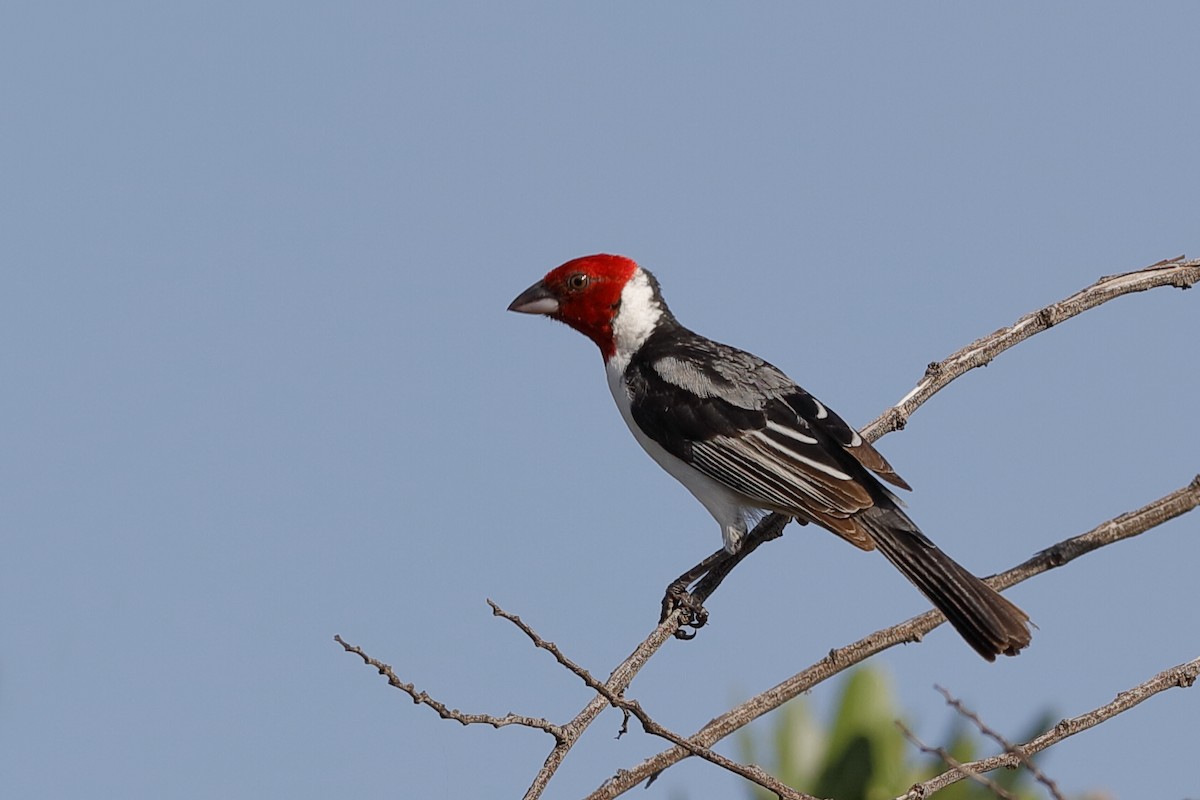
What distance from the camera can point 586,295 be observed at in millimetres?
7754

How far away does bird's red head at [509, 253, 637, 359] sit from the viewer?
25.3ft

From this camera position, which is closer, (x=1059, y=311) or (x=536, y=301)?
(x=1059, y=311)

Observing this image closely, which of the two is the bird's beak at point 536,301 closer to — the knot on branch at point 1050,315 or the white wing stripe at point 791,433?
the white wing stripe at point 791,433

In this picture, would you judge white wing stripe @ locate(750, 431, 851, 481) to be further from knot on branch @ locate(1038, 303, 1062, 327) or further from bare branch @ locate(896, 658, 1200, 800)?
bare branch @ locate(896, 658, 1200, 800)

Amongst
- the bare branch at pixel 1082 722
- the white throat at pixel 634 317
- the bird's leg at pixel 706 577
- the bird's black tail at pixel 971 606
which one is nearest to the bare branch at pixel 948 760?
the bare branch at pixel 1082 722

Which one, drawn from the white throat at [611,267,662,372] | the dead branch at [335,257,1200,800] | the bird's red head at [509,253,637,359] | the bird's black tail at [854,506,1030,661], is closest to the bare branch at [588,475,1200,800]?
the dead branch at [335,257,1200,800]

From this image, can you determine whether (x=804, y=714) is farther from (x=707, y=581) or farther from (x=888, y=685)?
(x=707, y=581)

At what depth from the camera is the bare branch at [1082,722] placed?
14.0ft

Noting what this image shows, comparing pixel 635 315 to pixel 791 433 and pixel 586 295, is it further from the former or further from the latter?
pixel 791 433

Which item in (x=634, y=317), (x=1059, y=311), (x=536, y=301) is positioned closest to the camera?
(x=1059, y=311)

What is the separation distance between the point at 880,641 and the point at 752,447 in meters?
1.85

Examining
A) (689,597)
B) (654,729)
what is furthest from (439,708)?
(689,597)

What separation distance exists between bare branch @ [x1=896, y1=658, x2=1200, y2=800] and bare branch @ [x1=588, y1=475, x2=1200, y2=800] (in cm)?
48

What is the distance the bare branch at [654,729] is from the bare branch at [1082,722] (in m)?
0.41
